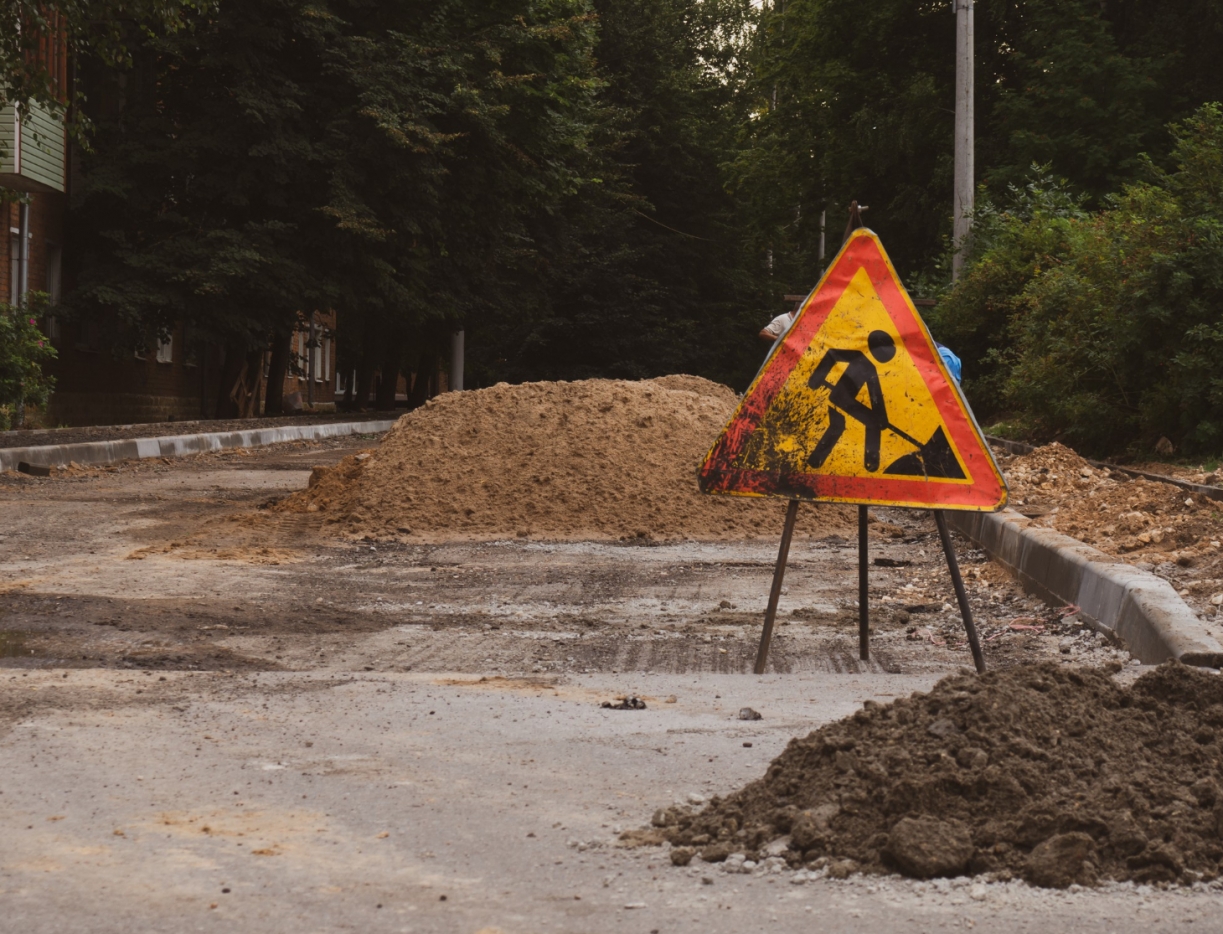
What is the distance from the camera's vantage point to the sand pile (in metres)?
12.3

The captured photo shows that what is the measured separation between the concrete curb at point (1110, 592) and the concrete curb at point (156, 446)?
37.9ft

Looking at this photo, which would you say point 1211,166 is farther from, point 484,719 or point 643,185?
point 643,185

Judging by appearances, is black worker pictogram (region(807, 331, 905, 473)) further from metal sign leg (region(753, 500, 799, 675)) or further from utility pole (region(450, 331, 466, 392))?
utility pole (region(450, 331, 466, 392))

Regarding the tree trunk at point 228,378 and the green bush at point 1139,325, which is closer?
the green bush at point 1139,325

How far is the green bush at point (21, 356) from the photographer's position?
66.4ft

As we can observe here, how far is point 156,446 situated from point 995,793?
61.5ft

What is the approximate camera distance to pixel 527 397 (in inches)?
573

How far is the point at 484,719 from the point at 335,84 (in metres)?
27.4

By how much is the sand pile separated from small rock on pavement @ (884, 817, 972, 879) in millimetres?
8541

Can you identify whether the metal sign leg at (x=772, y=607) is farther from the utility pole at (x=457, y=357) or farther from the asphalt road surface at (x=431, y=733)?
the utility pole at (x=457, y=357)

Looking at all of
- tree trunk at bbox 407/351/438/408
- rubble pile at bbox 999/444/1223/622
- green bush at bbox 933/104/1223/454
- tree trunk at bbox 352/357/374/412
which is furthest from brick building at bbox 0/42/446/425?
rubble pile at bbox 999/444/1223/622

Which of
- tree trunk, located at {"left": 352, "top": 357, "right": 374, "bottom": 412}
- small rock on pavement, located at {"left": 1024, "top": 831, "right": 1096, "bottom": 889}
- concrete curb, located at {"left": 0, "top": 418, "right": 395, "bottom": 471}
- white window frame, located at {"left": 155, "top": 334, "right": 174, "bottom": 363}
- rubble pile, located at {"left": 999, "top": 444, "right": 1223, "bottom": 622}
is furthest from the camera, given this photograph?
tree trunk, located at {"left": 352, "top": 357, "right": 374, "bottom": 412}

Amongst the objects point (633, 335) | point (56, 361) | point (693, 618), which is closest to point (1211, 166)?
point (693, 618)

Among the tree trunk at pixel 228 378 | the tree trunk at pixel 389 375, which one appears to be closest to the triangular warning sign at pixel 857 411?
the tree trunk at pixel 228 378
